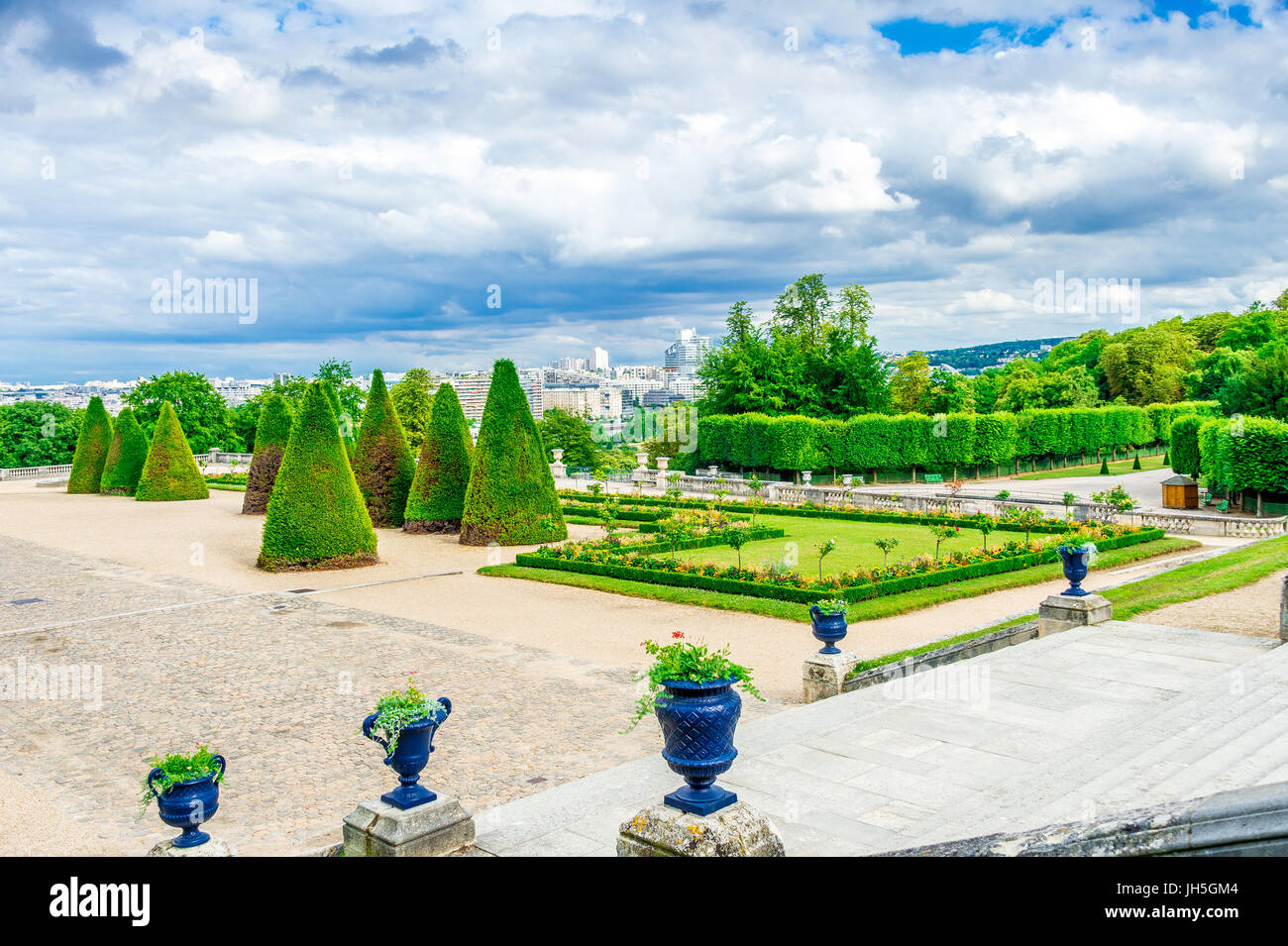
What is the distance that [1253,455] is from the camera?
106 ft

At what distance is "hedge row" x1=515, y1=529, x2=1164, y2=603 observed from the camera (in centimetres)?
1856

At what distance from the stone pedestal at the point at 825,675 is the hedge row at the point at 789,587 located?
18.9 feet

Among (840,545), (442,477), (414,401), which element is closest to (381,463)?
(442,477)

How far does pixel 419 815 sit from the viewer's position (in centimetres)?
682

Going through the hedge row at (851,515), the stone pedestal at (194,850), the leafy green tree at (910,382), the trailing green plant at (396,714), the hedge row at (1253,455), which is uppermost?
the leafy green tree at (910,382)

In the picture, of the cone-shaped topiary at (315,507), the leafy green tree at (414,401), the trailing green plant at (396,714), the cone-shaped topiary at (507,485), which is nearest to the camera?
the trailing green plant at (396,714)

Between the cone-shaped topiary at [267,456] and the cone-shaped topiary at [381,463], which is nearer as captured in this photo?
the cone-shaped topiary at [381,463]

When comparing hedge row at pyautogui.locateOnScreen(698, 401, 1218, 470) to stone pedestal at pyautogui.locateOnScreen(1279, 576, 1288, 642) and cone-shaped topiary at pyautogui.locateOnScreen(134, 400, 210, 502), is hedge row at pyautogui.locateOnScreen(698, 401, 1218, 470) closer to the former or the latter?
cone-shaped topiary at pyautogui.locateOnScreen(134, 400, 210, 502)

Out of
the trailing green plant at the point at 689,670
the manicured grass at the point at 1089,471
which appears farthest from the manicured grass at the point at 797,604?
the manicured grass at the point at 1089,471

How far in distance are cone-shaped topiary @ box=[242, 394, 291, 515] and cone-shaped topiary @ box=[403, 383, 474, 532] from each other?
9212mm

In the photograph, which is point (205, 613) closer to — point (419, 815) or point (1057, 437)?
point (419, 815)

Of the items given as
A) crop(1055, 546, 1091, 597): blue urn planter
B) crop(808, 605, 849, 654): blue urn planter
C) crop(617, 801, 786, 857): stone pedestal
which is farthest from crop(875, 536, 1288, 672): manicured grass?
crop(617, 801, 786, 857): stone pedestal

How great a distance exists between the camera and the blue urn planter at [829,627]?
12.0 m

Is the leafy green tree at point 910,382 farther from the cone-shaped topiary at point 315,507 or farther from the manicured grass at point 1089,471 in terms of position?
the cone-shaped topiary at point 315,507
